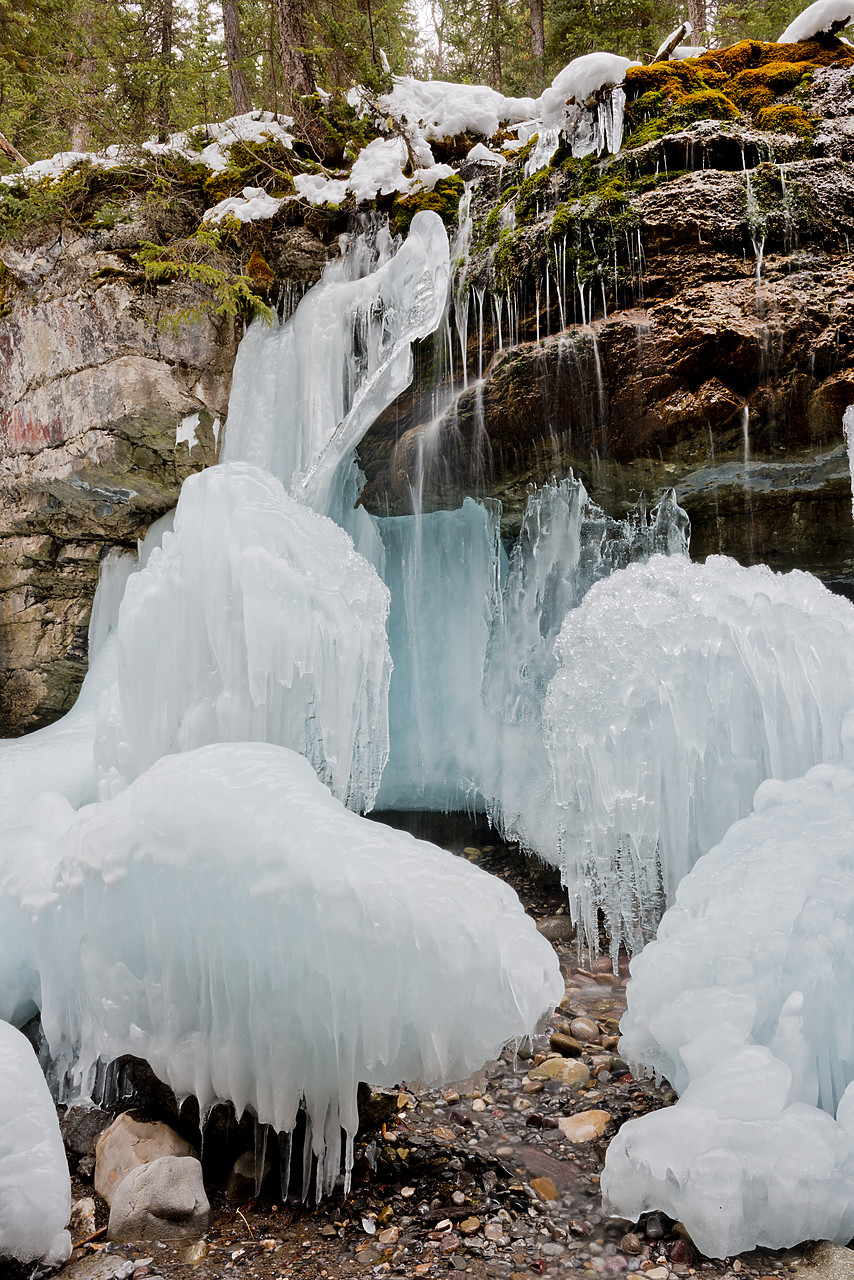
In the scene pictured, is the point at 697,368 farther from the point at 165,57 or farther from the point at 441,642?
the point at 165,57

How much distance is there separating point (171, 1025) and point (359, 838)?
959mm

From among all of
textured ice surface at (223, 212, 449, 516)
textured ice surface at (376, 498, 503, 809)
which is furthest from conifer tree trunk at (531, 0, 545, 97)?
textured ice surface at (376, 498, 503, 809)

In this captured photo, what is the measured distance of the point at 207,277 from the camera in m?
5.44

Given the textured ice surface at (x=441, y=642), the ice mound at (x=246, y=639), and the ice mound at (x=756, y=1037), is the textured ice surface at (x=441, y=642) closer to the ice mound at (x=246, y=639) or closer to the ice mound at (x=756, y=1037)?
the ice mound at (x=246, y=639)

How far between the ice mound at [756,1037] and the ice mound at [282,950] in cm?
65

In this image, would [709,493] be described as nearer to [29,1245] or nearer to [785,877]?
[785,877]

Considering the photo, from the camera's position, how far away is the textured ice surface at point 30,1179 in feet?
7.82

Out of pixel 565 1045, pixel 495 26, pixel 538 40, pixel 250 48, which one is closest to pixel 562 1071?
pixel 565 1045

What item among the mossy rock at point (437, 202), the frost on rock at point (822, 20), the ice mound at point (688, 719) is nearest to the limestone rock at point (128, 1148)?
the ice mound at point (688, 719)

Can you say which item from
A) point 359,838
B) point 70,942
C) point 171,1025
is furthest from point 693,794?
point 70,942

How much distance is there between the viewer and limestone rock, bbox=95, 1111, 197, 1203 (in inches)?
110

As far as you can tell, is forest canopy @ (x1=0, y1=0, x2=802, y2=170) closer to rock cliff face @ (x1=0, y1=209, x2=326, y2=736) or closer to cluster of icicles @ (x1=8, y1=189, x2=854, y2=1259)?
rock cliff face @ (x1=0, y1=209, x2=326, y2=736)

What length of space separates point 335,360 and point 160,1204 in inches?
184

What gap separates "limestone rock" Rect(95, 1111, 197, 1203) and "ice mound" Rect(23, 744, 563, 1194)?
0.27m
